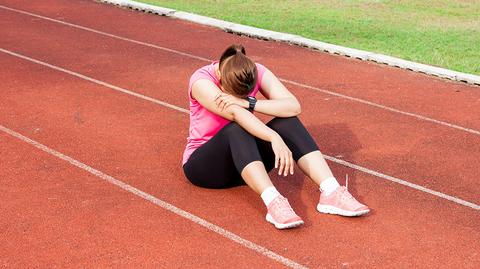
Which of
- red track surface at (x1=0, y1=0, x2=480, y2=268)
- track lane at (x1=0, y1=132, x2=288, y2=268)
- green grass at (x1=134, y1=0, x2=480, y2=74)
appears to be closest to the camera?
track lane at (x1=0, y1=132, x2=288, y2=268)

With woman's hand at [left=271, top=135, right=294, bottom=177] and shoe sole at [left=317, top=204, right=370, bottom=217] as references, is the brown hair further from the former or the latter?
shoe sole at [left=317, top=204, right=370, bottom=217]

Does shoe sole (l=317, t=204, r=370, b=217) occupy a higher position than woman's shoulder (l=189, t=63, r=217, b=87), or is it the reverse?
woman's shoulder (l=189, t=63, r=217, b=87)

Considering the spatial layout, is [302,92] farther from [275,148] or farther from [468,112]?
[275,148]

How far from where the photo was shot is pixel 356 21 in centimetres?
1299

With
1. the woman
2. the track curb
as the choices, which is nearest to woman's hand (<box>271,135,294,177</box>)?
the woman

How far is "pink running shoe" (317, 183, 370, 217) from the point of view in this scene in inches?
216

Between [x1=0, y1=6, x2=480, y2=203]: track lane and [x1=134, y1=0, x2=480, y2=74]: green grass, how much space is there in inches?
90.8

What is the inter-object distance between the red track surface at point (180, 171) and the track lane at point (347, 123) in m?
0.02

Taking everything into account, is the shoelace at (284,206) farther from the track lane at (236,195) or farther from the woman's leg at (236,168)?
the track lane at (236,195)

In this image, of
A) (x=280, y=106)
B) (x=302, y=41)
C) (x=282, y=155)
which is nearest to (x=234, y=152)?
(x=282, y=155)

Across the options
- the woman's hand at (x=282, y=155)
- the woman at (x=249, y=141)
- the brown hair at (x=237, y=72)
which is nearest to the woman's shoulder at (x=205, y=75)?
the woman at (x=249, y=141)

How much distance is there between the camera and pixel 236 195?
5945mm

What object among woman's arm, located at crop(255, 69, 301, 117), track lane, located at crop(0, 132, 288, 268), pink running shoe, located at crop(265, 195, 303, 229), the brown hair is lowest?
track lane, located at crop(0, 132, 288, 268)

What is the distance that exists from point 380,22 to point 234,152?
25.9ft
